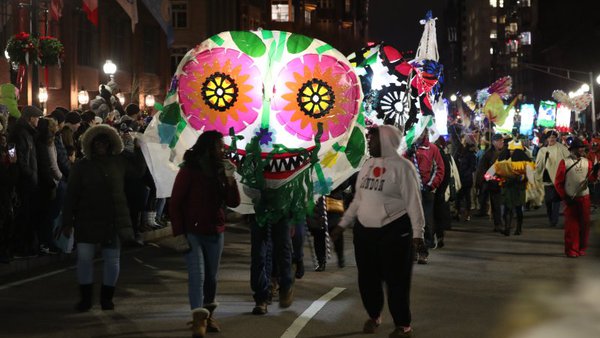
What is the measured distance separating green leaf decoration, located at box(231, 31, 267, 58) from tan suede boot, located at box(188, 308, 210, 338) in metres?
2.99

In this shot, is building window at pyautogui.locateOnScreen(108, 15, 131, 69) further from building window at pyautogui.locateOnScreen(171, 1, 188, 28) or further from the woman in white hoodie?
the woman in white hoodie

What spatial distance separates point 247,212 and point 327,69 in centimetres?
171

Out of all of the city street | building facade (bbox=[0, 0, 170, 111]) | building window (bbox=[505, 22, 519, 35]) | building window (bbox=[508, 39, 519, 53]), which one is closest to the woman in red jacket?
the city street

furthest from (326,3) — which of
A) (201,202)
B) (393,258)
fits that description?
(393,258)

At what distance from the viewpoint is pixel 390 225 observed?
8852mm

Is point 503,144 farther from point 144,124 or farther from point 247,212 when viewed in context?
point 247,212

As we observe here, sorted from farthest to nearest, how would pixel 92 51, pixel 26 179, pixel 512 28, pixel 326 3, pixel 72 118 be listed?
1. pixel 512 28
2. pixel 326 3
3. pixel 92 51
4. pixel 72 118
5. pixel 26 179

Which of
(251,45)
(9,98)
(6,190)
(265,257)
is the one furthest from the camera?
(9,98)

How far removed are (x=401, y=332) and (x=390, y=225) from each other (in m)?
0.88

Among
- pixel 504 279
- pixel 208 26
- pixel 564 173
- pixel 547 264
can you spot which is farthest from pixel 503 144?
pixel 208 26

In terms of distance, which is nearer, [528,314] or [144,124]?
[528,314]

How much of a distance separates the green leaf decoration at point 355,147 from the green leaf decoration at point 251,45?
125cm

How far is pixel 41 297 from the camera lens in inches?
438

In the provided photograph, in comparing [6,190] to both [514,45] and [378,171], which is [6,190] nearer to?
[378,171]
